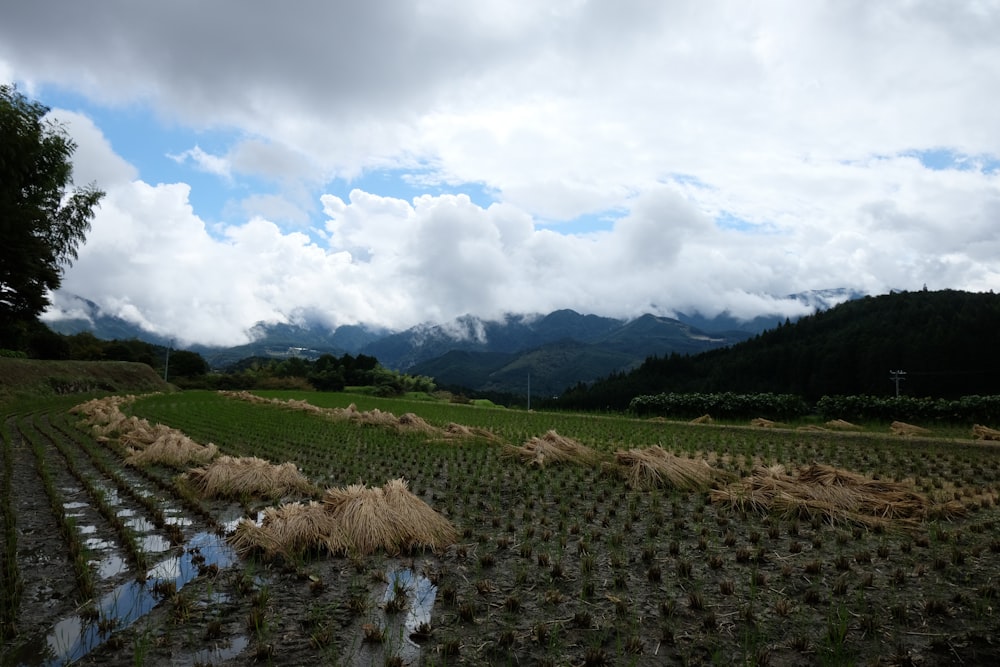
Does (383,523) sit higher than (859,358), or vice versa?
(859,358)

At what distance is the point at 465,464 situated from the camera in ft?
31.2

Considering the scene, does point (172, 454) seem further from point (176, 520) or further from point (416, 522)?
point (416, 522)

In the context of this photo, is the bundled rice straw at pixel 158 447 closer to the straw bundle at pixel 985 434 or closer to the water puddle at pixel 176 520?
the water puddle at pixel 176 520

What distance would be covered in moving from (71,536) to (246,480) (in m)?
2.29

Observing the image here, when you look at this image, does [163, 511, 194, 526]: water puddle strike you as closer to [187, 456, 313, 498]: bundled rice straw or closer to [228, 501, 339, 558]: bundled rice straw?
[228, 501, 339, 558]: bundled rice straw

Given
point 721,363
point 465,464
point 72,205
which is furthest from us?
point 721,363

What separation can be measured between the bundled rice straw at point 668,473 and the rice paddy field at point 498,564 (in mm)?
31

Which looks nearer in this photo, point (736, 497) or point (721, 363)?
point (736, 497)

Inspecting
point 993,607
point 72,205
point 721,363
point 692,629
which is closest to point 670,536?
point 692,629

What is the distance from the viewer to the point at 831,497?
607cm

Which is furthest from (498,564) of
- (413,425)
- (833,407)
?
(833,407)

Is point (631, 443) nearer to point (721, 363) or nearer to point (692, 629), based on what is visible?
point (692, 629)

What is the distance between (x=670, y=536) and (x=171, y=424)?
15.4m

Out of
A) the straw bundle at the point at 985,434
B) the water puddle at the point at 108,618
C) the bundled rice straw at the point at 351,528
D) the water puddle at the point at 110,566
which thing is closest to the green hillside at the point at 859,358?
the straw bundle at the point at 985,434
